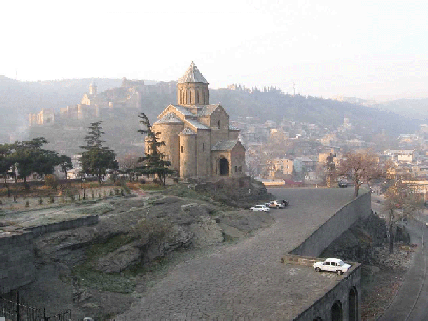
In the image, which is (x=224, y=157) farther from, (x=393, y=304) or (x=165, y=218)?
(x=393, y=304)

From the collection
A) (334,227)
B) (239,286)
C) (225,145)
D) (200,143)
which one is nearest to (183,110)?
(200,143)

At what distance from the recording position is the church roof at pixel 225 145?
112 feet

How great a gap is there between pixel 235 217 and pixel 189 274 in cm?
905

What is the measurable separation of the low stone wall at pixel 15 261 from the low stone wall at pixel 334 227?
10101 mm

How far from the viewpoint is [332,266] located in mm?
16328

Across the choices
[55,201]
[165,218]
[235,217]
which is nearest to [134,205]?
[165,218]

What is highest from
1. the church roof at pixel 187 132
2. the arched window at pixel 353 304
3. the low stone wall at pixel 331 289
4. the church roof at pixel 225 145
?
the church roof at pixel 187 132

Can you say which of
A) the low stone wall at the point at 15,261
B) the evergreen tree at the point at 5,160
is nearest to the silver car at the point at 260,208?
the evergreen tree at the point at 5,160

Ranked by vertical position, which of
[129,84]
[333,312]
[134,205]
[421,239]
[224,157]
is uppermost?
[129,84]

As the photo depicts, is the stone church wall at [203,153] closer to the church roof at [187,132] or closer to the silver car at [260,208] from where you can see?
the church roof at [187,132]

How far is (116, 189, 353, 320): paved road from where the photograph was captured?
42.5 ft

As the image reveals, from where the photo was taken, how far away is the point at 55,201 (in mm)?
23469

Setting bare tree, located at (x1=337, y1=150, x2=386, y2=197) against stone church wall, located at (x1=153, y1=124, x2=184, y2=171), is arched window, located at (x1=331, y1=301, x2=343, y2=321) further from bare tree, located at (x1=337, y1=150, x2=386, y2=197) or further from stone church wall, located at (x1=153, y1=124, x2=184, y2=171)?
bare tree, located at (x1=337, y1=150, x2=386, y2=197)

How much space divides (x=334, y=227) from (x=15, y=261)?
62.6 feet
